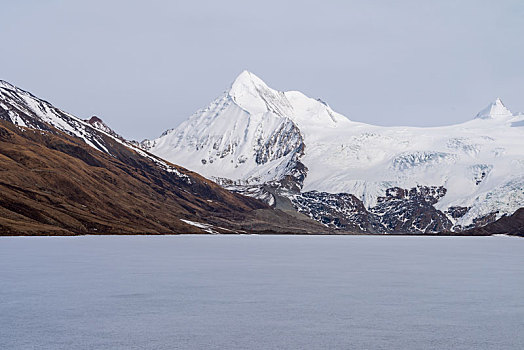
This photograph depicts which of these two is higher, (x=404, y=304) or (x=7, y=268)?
(x=404, y=304)

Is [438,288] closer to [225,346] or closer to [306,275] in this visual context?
[306,275]

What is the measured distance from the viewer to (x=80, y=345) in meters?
30.0

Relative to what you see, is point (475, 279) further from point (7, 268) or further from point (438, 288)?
point (7, 268)

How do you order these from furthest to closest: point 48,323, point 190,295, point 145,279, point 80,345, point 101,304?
point 145,279 → point 190,295 → point 101,304 → point 48,323 → point 80,345

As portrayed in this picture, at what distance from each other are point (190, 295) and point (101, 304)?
7236mm

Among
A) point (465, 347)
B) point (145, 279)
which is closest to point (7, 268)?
point (145, 279)

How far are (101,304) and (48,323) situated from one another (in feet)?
23.7

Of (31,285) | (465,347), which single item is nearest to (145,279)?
(31,285)

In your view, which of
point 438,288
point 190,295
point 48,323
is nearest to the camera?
point 48,323

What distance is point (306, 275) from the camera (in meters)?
64.7

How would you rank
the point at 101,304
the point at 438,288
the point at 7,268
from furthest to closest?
the point at 7,268, the point at 438,288, the point at 101,304

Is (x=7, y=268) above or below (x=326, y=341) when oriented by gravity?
below

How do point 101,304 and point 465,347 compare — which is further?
point 101,304

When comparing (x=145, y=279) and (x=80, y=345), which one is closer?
(x=80, y=345)
